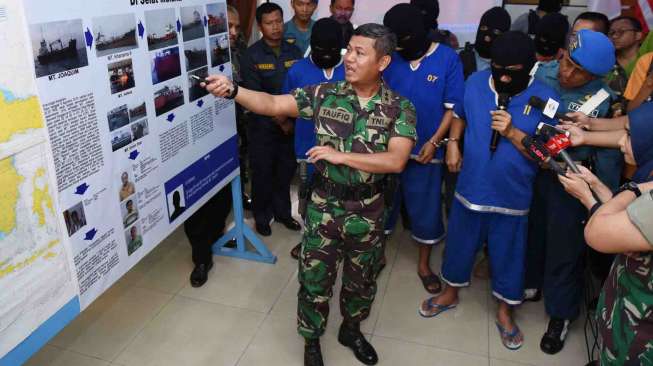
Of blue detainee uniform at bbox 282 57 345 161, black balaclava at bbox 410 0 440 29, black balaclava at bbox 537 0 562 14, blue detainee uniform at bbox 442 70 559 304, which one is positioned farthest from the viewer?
black balaclava at bbox 537 0 562 14

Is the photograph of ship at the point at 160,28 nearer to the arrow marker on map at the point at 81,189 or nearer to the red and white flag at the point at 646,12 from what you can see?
the arrow marker on map at the point at 81,189

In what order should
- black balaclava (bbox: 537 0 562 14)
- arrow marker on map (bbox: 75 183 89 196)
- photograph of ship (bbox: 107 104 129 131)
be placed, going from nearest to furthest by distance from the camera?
arrow marker on map (bbox: 75 183 89 196) → photograph of ship (bbox: 107 104 129 131) → black balaclava (bbox: 537 0 562 14)

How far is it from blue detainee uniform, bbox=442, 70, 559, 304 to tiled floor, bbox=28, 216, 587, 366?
325 millimetres

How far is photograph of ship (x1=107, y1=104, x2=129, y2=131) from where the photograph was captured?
1.70m

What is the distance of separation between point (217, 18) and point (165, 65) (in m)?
0.52

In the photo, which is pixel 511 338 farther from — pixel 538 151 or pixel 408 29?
pixel 408 29

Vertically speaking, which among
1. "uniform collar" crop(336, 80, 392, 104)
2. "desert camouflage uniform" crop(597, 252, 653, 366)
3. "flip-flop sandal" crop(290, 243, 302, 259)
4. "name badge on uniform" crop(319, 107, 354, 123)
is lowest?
"flip-flop sandal" crop(290, 243, 302, 259)

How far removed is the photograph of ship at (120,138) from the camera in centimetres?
173

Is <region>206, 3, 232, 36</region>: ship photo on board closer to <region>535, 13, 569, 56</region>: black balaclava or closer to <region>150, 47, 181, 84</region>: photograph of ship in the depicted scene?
<region>150, 47, 181, 84</region>: photograph of ship

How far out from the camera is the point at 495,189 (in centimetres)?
220

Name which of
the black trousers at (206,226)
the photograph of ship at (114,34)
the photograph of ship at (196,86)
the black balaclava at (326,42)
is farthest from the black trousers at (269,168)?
the photograph of ship at (114,34)

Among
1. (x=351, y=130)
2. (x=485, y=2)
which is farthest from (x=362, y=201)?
(x=485, y=2)

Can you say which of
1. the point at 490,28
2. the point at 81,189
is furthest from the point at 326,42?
the point at 81,189

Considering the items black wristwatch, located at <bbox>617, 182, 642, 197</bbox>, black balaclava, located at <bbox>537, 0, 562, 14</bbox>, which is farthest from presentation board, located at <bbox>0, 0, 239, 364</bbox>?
black balaclava, located at <bbox>537, 0, 562, 14</bbox>
